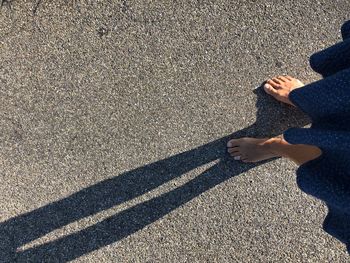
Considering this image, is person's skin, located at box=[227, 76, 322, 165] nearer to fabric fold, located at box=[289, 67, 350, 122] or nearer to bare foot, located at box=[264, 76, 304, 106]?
bare foot, located at box=[264, 76, 304, 106]

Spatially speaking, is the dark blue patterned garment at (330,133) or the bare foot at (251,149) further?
the bare foot at (251,149)

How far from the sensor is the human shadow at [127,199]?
2271 mm

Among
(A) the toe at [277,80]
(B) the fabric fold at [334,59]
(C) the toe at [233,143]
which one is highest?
(B) the fabric fold at [334,59]

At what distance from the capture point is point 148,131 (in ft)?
7.59

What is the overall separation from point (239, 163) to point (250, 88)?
0.41 metres

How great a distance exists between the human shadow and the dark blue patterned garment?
0.71 meters

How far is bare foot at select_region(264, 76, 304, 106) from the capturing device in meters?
2.29

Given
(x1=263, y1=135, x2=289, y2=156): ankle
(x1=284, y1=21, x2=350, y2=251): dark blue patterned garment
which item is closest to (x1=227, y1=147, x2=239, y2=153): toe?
(x1=263, y1=135, x2=289, y2=156): ankle

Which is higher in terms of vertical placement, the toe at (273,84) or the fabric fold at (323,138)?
the fabric fold at (323,138)

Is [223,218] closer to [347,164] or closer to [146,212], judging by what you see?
[146,212]

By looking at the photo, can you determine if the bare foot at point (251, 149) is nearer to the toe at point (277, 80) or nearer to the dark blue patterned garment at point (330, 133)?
the toe at point (277, 80)

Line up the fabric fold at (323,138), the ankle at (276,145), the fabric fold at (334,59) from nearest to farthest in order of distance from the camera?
1. the fabric fold at (323,138)
2. the fabric fold at (334,59)
3. the ankle at (276,145)

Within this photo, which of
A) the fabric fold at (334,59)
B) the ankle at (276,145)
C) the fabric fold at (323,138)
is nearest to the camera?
the fabric fold at (323,138)

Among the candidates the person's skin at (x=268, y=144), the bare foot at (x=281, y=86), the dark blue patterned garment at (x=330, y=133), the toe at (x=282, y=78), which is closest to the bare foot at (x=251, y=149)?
the person's skin at (x=268, y=144)
